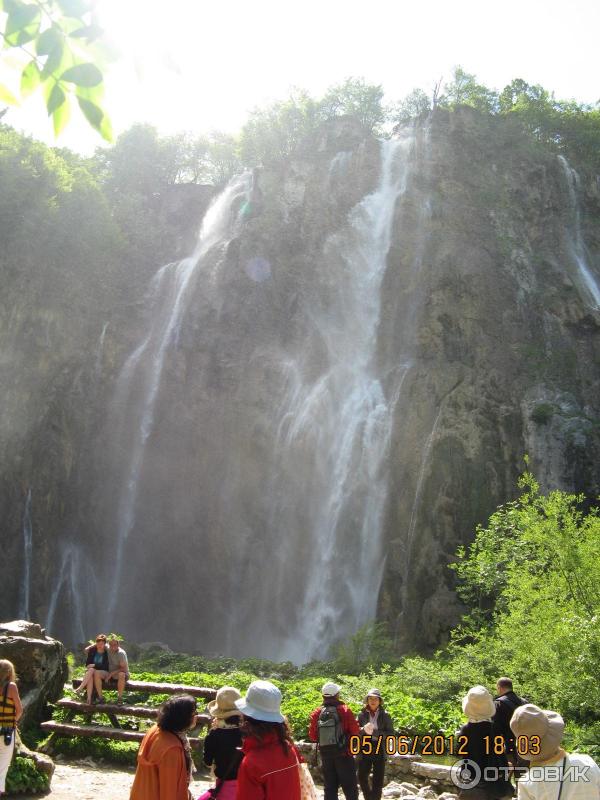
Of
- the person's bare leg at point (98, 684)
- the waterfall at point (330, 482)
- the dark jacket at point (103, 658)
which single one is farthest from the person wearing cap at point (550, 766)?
the waterfall at point (330, 482)

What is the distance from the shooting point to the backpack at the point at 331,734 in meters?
7.39

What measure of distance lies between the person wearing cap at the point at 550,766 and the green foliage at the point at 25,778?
6.72 m

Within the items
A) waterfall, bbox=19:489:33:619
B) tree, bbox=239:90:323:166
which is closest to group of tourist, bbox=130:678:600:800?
waterfall, bbox=19:489:33:619

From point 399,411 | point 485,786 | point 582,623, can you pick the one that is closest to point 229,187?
point 399,411

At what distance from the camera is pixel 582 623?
1121 centimetres

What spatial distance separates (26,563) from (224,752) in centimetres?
2475

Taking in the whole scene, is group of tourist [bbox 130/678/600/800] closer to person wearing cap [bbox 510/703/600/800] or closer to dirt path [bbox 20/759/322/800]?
person wearing cap [bbox 510/703/600/800]

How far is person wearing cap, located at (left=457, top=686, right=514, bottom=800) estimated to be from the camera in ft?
19.0

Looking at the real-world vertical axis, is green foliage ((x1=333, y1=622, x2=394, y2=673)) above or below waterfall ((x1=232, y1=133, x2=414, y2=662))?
below

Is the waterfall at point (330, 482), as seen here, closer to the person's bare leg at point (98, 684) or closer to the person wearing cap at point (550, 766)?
the person's bare leg at point (98, 684)

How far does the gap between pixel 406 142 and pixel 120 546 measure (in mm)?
24336

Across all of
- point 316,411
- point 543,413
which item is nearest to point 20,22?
point 543,413

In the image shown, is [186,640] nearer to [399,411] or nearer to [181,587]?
[181,587]

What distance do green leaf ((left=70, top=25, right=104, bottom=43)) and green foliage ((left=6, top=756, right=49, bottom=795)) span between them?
8371 mm
